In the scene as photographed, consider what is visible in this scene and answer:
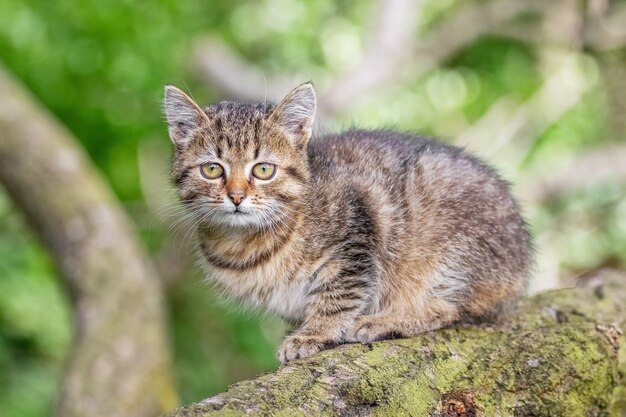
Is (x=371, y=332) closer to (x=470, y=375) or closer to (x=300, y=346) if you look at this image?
(x=300, y=346)

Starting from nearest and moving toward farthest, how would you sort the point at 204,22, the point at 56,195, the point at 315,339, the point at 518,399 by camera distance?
the point at 518,399
the point at 315,339
the point at 56,195
the point at 204,22

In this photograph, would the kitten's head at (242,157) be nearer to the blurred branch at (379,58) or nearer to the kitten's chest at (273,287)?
the kitten's chest at (273,287)

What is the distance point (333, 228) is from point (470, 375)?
0.90 m

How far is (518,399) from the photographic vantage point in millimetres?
3082

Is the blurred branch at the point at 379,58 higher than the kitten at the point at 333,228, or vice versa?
the blurred branch at the point at 379,58

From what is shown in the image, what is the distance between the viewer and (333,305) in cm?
349

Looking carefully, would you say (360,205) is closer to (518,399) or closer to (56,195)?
(518,399)

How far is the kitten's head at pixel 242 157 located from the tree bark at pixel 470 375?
0.81m

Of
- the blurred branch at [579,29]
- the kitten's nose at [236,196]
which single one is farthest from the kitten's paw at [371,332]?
the blurred branch at [579,29]

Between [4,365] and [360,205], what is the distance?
5.23 metres

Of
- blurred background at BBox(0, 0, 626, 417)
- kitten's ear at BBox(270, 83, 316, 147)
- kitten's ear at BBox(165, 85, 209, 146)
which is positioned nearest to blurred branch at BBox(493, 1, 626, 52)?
blurred background at BBox(0, 0, 626, 417)

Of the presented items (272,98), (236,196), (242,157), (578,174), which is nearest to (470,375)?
(236,196)

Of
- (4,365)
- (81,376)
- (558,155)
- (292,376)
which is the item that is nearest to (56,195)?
(81,376)

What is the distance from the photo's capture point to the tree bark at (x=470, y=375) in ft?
8.46
